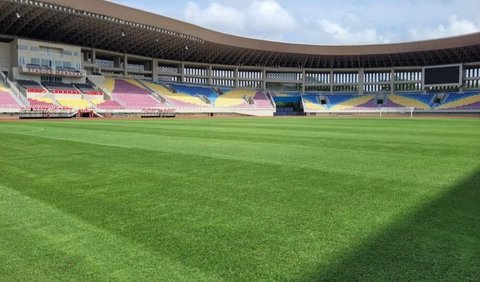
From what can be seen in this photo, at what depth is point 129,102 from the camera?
200 feet

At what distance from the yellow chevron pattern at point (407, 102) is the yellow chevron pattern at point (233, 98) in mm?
28421

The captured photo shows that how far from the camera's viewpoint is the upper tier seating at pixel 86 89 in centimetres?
5844

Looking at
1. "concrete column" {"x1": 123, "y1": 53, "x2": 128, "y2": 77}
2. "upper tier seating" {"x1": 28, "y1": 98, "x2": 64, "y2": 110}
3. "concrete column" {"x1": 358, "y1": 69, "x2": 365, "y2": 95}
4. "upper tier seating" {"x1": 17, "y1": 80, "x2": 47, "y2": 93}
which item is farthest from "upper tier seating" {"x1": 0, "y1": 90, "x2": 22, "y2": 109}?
"concrete column" {"x1": 358, "y1": 69, "x2": 365, "y2": 95}

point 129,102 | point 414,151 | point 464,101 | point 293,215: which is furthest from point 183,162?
point 464,101

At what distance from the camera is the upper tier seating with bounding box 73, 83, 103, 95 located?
58441mm

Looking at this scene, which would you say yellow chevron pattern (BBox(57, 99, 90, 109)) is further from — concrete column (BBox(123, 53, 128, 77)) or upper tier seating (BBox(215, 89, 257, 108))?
upper tier seating (BBox(215, 89, 257, 108))

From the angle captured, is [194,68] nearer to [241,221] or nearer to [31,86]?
[31,86]

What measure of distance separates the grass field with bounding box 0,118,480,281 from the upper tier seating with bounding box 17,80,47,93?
48.5 m

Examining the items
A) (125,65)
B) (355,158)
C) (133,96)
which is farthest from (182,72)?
(355,158)

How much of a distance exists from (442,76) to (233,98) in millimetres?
40644

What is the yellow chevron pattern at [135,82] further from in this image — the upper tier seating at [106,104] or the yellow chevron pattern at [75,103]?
the yellow chevron pattern at [75,103]

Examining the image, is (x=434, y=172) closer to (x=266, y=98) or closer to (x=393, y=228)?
(x=393, y=228)

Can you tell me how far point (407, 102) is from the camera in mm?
78438

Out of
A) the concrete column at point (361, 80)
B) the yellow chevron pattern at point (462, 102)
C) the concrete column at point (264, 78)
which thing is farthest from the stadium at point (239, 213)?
the concrete column at point (361, 80)
